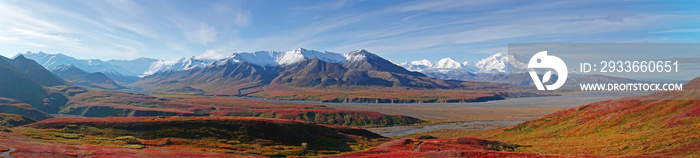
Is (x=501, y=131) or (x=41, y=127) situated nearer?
(x=41, y=127)

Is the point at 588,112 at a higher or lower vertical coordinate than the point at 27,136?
higher

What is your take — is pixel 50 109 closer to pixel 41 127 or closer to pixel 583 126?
pixel 41 127

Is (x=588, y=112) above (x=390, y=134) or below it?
above

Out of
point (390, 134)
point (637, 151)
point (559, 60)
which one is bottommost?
→ point (390, 134)

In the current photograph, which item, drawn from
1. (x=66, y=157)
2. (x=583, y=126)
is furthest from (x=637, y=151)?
(x=66, y=157)

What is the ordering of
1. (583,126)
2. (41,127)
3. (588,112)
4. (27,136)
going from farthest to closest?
(588,112) < (41,127) < (583,126) < (27,136)

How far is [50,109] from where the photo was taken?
592 feet

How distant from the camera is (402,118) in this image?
150 m

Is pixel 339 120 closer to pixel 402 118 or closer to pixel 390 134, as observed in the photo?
pixel 402 118

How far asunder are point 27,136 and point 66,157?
26282mm

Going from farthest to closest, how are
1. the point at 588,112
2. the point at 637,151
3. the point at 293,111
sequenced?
the point at 293,111, the point at 588,112, the point at 637,151

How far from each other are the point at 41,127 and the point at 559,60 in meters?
112

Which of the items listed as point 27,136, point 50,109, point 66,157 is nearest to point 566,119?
point 66,157

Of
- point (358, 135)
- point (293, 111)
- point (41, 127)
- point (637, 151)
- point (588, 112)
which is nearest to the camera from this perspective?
point (637, 151)
